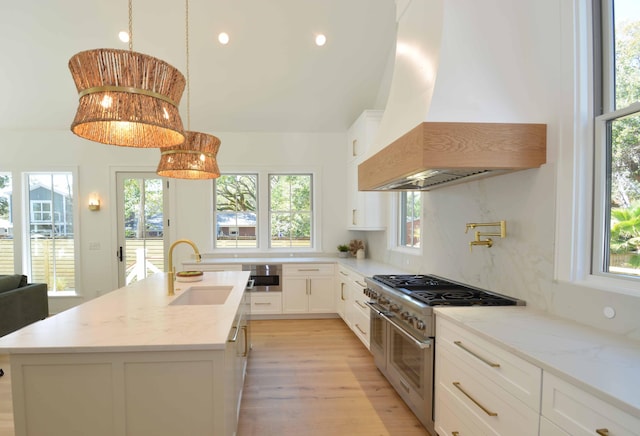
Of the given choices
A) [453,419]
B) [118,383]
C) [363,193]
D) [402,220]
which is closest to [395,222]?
[402,220]

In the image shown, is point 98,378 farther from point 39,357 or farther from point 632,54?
point 632,54

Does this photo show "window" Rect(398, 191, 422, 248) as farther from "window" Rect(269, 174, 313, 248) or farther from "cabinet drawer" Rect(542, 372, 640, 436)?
"cabinet drawer" Rect(542, 372, 640, 436)

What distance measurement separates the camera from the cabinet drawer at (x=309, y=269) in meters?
4.48

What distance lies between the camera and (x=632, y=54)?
1498 mm

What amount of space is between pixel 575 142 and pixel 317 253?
385 cm

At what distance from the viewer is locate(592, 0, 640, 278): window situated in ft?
4.83

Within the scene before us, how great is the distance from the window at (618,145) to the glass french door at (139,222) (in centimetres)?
505

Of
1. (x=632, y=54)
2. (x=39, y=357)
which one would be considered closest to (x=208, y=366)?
(x=39, y=357)

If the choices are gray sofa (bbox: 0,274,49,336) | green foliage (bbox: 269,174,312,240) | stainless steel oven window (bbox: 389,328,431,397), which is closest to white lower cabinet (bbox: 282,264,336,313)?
green foliage (bbox: 269,174,312,240)

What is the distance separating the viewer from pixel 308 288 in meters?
4.49

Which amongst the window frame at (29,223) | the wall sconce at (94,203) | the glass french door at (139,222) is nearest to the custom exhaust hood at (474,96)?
the glass french door at (139,222)

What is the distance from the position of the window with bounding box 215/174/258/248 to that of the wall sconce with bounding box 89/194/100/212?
5.66 feet

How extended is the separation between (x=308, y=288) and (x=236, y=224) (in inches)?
63.3

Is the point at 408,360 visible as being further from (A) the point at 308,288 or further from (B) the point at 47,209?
(B) the point at 47,209
